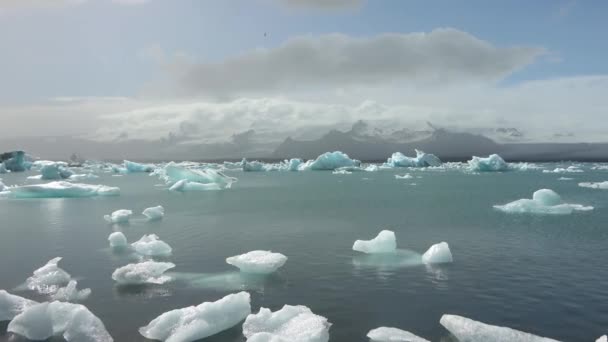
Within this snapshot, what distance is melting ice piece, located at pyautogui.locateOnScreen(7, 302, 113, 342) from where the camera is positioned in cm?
856

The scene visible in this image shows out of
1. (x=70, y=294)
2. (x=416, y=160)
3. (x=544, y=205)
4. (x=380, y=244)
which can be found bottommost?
(x=70, y=294)

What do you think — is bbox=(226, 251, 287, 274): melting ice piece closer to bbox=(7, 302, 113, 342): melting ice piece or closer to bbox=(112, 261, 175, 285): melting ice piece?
bbox=(112, 261, 175, 285): melting ice piece

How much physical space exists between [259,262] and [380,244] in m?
4.84

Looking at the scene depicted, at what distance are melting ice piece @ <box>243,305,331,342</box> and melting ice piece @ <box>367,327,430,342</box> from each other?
0.91 metres

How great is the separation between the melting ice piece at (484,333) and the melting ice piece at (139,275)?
7.99 meters

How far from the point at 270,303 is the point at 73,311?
14.0ft

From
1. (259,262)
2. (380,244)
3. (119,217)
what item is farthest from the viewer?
(119,217)

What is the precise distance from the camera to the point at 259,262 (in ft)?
41.8

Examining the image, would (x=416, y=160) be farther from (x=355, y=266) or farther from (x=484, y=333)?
→ (x=484, y=333)

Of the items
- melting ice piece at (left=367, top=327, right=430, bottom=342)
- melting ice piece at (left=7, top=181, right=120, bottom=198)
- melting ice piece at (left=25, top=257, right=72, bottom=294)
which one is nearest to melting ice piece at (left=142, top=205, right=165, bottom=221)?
melting ice piece at (left=25, top=257, right=72, bottom=294)

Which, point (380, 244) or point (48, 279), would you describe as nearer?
point (48, 279)

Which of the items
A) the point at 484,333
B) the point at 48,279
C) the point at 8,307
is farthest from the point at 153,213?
the point at 484,333

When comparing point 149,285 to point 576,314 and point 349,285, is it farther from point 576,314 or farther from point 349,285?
point 576,314

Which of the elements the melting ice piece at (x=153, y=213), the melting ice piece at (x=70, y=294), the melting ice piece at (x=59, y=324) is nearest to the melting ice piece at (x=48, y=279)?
the melting ice piece at (x=70, y=294)
